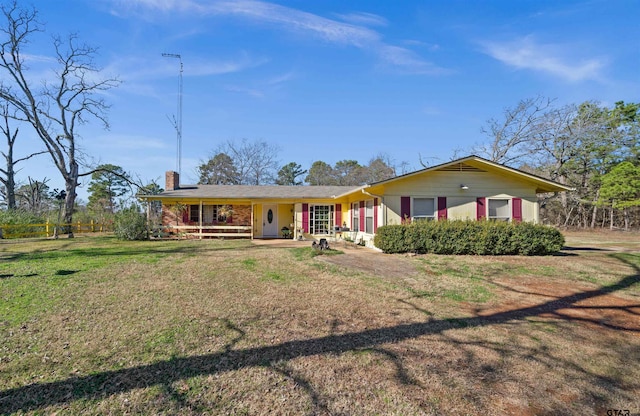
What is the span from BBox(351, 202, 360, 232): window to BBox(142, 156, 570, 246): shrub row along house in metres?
0.05

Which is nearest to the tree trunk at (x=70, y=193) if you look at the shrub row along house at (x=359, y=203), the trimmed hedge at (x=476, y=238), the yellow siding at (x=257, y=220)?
the shrub row along house at (x=359, y=203)

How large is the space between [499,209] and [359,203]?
5860mm

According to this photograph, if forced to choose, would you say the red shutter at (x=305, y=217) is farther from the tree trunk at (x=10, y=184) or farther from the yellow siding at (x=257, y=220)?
the tree trunk at (x=10, y=184)

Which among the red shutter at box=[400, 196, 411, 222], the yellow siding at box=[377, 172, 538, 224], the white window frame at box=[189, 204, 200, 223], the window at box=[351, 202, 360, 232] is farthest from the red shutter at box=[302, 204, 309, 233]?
the red shutter at box=[400, 196, 411, 222]

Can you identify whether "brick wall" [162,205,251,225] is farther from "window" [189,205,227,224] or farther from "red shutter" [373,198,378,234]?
"red shutter" [373,198,378,234]

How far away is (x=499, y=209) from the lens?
12.5 metres

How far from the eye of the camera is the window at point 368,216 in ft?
44.1

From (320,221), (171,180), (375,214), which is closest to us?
(375,214)

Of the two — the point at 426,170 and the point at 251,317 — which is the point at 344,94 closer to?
the point at 426,170

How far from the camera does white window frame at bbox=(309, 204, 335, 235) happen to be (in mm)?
17641

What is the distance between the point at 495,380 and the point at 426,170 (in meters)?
9.38

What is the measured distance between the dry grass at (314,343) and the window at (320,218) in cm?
987

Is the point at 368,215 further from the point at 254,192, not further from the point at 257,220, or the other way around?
the point at 254,192

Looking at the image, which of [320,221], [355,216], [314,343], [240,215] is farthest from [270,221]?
[314,343]
